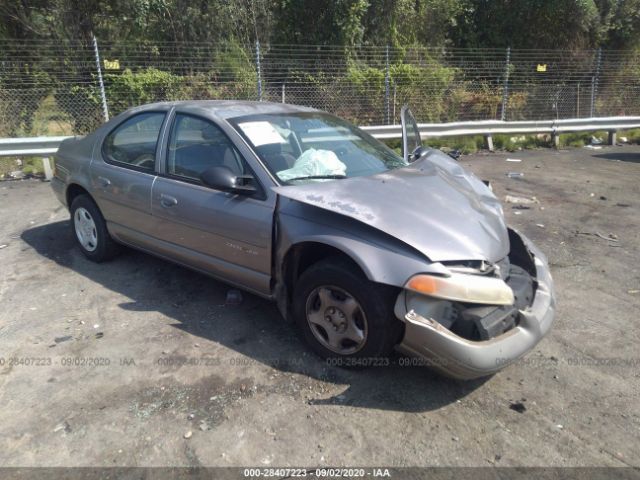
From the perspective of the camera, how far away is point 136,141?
441 centimetres

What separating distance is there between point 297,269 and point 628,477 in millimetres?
2097

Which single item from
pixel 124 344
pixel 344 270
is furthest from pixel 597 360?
pixel 124 344

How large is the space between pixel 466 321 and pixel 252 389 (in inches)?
52.2

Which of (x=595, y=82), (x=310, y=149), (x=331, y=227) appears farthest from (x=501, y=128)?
(x=331, y=227)

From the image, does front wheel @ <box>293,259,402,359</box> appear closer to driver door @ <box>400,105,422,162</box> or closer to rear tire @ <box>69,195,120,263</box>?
driver door @ <box>400,105,422,162</box>

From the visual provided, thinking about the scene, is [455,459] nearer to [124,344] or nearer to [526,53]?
[124,344]

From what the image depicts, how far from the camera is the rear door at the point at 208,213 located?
3.39 meters

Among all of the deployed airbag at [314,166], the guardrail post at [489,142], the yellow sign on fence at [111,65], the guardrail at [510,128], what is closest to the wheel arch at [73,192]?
the deployed airbag at [314,166]

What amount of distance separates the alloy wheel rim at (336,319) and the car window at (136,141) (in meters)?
1.90

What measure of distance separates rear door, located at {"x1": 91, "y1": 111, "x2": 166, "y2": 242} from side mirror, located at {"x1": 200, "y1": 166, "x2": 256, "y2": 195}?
2.91ft

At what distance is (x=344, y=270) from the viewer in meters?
2.95

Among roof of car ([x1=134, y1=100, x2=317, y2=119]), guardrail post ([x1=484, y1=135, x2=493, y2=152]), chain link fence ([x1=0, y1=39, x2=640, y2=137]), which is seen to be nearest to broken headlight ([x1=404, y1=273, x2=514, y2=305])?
roof of car ([x1=134, y1=100, x2=317, y2=119])

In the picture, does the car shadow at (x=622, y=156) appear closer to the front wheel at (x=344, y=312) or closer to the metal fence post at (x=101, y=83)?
the front wheel at (x=344, y=312)

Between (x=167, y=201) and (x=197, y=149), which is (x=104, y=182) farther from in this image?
(x=197, y=149)
